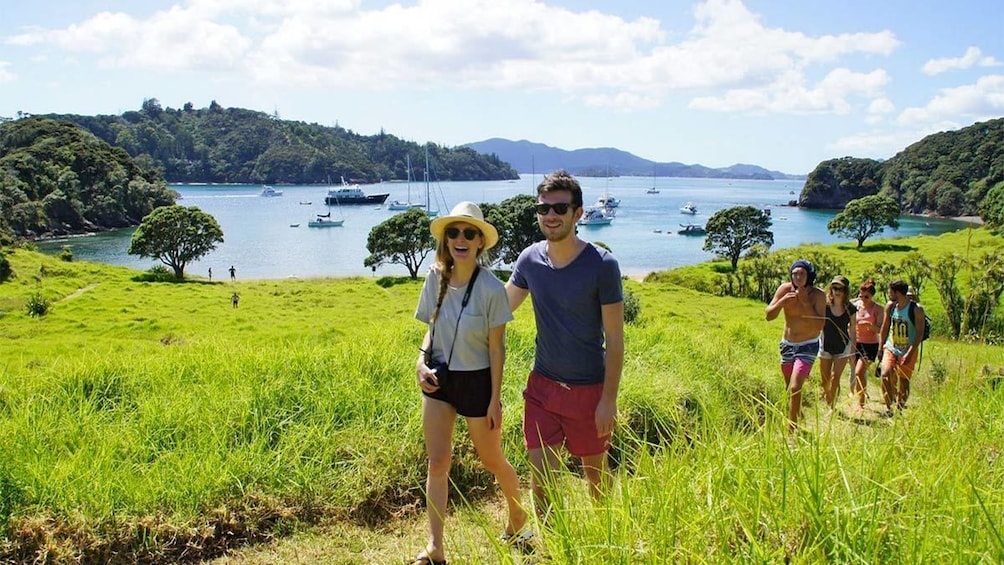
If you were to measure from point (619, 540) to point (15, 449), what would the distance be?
12.2ft

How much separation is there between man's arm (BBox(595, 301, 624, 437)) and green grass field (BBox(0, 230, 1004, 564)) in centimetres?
20

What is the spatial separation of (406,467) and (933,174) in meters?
136

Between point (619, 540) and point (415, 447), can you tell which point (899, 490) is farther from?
point (415, 447)

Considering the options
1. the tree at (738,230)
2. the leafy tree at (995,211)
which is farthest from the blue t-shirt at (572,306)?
the tree at (738,230)

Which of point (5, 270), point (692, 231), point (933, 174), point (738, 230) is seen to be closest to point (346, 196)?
point (692, 231)

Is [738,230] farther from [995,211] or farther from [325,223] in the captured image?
[325,223]

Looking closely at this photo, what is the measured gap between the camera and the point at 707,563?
1980 mm

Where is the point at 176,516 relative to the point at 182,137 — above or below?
below

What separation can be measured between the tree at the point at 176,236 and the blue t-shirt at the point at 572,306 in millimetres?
55025

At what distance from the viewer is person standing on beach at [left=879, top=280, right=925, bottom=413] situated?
261 inches

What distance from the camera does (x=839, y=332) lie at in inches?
218

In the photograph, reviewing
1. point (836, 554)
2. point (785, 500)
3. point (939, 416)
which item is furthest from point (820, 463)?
point (939, 416)

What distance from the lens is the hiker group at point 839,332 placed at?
19.5ft

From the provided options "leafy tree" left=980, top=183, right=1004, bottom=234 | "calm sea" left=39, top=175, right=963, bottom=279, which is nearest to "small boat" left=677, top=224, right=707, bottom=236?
"calm sea" left=39, top=175, right=963, bottom=279
